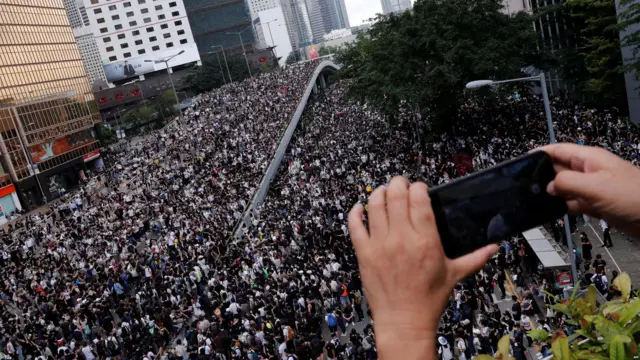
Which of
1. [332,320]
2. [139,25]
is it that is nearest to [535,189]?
[332,320]

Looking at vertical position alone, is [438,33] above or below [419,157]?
above

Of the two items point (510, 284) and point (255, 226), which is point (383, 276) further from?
point (255, 226)

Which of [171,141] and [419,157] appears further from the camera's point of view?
[171,141]

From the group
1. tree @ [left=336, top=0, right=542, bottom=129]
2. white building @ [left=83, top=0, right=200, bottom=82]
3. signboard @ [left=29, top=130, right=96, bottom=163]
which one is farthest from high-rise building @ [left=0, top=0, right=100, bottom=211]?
white building @ [left=83, top=0, right=200, bottom=82]

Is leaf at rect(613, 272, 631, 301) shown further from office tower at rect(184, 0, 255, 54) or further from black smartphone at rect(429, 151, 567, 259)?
office tower at rect(184, 0, 255, 54)

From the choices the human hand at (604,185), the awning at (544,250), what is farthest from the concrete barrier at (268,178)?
the human hand at (604,185)

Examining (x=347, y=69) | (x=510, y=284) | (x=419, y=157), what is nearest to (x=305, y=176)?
(x=419, y=157)

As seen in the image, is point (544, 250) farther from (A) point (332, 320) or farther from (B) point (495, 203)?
(B) point (495, 203)
